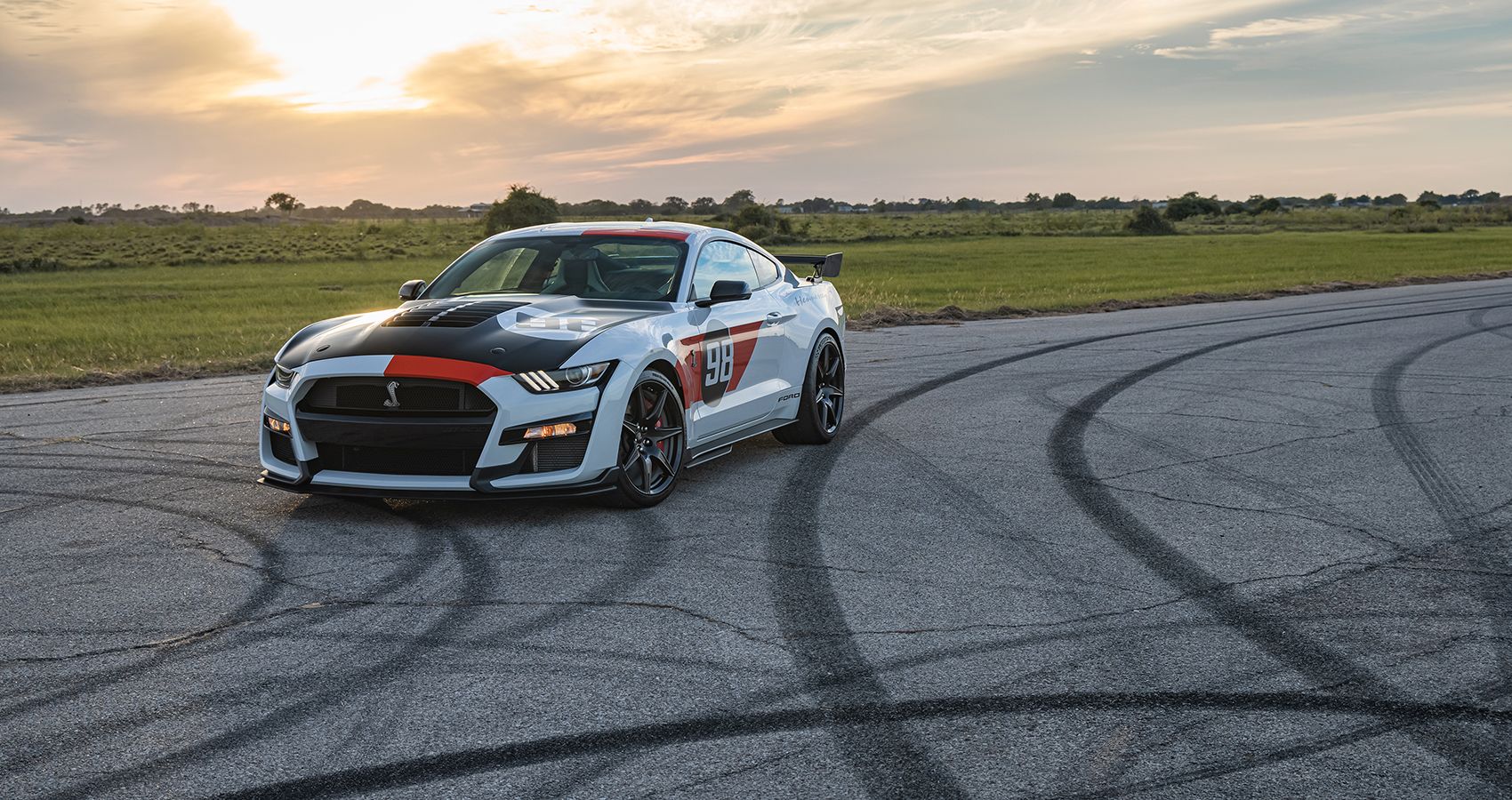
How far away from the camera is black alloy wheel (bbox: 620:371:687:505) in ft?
22.6

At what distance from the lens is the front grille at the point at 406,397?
648 centimetres

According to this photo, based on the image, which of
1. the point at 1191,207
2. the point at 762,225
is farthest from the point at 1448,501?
the point at 1191,207

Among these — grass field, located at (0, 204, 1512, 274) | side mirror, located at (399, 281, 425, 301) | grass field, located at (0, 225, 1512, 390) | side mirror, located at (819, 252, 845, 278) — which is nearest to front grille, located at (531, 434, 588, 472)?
side mirror, located at (399, 281, 425, 301)

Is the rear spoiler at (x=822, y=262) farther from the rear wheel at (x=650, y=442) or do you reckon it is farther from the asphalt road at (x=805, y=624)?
the rear wheel at (x=650, y=442)

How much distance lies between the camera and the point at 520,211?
85125 millimetres

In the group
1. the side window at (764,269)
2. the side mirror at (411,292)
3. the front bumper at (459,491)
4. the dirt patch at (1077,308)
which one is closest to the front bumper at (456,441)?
the front bumper at (459,491)

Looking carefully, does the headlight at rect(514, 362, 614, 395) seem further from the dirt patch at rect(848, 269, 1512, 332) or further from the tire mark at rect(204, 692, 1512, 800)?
the dirt patch at rect(848, 269, 1512, 332)

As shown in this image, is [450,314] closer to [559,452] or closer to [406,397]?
[406,397]

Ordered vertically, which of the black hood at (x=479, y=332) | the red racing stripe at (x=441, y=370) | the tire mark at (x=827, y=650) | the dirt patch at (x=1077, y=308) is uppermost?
the black hood at (x=479, y=332)

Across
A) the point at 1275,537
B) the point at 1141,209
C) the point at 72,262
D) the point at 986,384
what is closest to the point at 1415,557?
the point at 1275,537

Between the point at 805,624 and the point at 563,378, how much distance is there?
220cm

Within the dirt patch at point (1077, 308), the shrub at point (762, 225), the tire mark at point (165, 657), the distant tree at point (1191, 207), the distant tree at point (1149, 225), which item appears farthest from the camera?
the distant tree at point (1191, 207)

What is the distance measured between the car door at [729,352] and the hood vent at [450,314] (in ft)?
3.45

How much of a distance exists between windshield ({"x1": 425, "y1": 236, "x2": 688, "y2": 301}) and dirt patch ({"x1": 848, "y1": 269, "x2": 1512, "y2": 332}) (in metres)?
9.97
